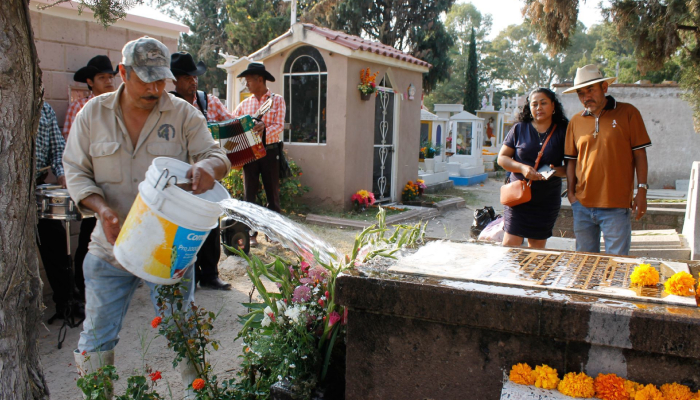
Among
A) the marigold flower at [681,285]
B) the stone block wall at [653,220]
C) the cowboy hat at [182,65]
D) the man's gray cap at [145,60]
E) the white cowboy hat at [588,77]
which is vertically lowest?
the stone block wall at [653,220]

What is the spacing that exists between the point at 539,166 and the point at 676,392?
2457 millimetres

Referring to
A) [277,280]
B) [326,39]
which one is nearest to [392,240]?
[277,280]

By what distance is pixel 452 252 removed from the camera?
2953 millimetres

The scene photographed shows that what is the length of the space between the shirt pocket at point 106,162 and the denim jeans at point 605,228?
325 cm

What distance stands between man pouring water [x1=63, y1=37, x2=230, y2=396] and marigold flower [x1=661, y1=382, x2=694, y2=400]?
6.61ft

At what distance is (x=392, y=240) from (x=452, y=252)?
0.37 meters

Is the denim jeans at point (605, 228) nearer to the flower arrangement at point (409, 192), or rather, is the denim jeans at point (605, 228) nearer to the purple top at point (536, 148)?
the purple top at point (536, 148)

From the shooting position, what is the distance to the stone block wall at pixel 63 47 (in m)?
4.76

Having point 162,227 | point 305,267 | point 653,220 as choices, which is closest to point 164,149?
point 162,227

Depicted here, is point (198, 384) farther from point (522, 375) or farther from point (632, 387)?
point (632, 387)

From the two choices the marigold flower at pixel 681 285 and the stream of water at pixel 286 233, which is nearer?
the marigold flower at pixel 681 285

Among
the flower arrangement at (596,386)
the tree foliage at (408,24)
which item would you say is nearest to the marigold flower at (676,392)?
the flower arrangement at (596,386)

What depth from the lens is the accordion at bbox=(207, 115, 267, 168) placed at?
543 centimetres

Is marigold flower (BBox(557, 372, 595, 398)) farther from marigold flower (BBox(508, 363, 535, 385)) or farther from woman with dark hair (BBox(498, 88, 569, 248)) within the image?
woman with dark hair (BBox(498, 88, 569, 248))
